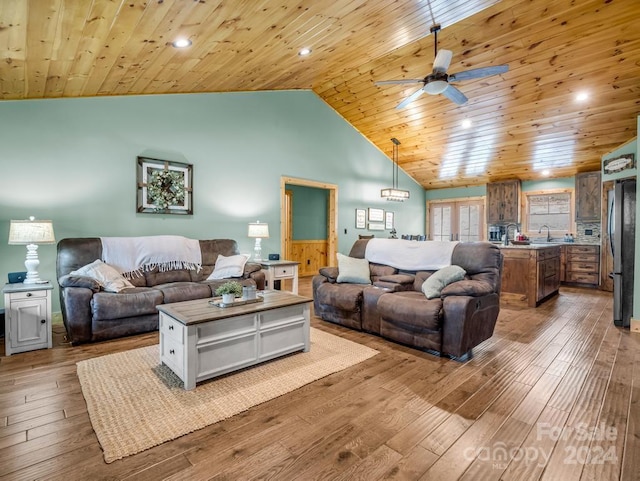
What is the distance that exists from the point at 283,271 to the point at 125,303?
2.30 meters

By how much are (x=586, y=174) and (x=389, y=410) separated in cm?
716

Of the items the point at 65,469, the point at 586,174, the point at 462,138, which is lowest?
the point at 65,469

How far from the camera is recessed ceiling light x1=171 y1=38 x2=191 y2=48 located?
10.1 feet

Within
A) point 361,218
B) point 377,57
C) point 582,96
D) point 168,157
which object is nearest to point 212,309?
point 168,157

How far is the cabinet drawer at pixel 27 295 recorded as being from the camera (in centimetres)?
289

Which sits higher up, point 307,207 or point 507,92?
point 507,92

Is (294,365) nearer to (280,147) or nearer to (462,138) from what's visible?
(280,147)

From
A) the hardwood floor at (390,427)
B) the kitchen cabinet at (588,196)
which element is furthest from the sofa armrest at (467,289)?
the kitchen cabinet at (588,196)

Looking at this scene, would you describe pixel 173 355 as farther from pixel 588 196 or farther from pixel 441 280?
pixel 588 196

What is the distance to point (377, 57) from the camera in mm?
4656

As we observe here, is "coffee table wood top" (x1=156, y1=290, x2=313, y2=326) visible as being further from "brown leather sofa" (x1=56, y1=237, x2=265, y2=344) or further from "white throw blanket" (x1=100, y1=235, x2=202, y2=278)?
"white throw blanket" (x1=100, y1=235, x2=202, y2=278)

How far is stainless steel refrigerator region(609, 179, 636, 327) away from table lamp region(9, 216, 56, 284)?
20.4 ft

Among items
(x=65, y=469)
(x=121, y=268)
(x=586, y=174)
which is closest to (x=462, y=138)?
(x=586, y=174)

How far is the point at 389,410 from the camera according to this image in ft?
6.66
